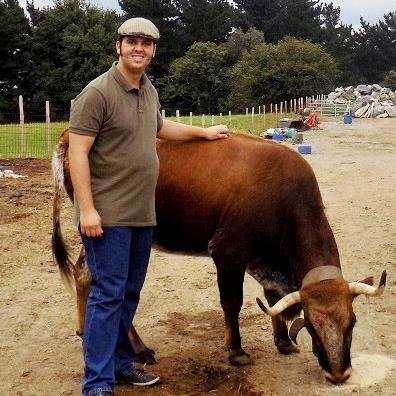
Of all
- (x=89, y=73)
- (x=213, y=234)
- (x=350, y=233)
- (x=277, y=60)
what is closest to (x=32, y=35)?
(x=89, y=73)

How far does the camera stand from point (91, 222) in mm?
3773

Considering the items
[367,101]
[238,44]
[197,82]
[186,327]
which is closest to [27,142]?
[186,327]

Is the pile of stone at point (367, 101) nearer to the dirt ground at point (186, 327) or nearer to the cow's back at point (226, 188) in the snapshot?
the dirt ground at point (186, 327)

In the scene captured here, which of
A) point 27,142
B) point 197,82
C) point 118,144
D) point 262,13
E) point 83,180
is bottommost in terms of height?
point 27,142

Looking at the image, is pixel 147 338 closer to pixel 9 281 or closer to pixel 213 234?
pixel 213 234

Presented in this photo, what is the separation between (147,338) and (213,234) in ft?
4.22

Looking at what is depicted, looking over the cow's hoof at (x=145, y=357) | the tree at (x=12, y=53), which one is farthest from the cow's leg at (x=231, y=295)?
the tree at (x=12, y=53)

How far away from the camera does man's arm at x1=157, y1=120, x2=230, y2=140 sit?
4.66 metres

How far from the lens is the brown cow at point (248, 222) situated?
4.54 metres

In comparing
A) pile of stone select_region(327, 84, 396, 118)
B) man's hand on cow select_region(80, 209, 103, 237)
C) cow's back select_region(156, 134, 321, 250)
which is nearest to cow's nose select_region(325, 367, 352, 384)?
cow's back select_region(156, 134, 321, 250)

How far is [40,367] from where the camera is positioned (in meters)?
4.93

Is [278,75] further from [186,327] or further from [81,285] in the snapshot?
[81,285]

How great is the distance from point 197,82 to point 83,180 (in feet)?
173

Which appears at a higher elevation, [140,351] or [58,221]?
[58,221]
